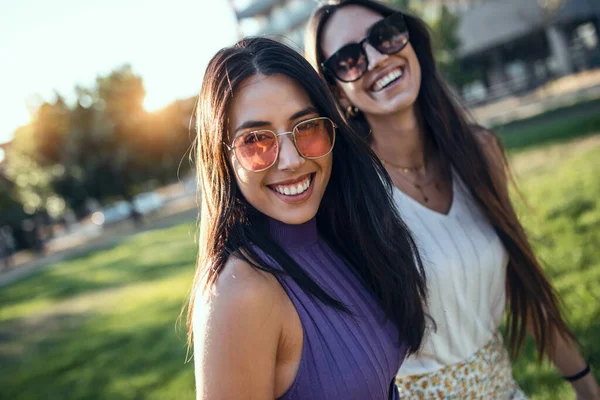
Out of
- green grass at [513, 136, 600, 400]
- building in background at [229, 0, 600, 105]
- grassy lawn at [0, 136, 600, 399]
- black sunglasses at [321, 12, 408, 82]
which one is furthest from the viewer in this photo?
building in background at [229, 0, 600, 105]

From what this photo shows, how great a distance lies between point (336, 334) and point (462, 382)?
793 millimetres

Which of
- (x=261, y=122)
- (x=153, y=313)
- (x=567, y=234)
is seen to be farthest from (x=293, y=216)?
(x=153, y=313)

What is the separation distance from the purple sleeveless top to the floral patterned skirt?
0.87 feet

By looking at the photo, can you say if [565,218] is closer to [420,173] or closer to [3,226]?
[420,173]

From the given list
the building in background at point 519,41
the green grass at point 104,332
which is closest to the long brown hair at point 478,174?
the green grass at point 104,332

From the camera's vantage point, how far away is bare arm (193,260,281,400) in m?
1.29

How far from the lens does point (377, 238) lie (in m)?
1.79

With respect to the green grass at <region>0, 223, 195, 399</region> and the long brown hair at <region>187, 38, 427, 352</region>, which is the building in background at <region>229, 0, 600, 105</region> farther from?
the long brown hair at <region>187, 38, 427, 352</region>

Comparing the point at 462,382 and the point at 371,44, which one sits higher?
the point at 371,44

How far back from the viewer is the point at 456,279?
2.02m

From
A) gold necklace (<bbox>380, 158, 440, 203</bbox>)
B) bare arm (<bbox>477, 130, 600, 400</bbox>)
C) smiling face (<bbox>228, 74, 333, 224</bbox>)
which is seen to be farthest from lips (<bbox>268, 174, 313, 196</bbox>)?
bare arm (<bbox>477, 130, 600, 400</bbox>)

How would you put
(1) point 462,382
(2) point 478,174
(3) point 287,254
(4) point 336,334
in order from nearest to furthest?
1. (4) point 336,334
2. (3) point 287,254
3. (1) point 462,382
4. (2) point 478,174

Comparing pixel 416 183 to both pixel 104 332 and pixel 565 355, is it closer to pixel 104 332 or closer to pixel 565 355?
pixel 565 355

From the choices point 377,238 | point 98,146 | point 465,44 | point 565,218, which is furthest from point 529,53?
point 377,238
